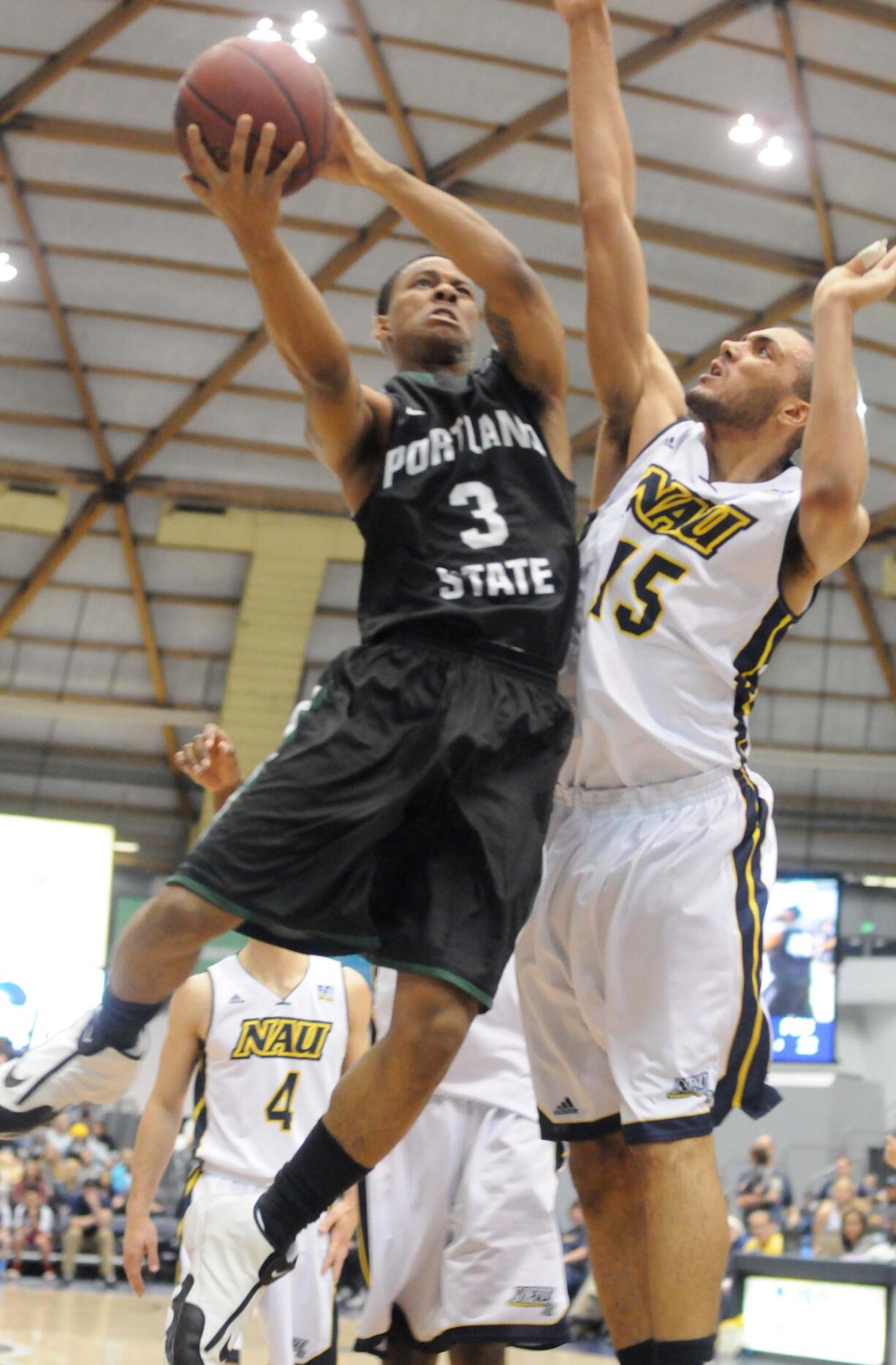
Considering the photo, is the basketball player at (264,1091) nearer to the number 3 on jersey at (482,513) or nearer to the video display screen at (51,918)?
the number 3 on jersey at (482,513)

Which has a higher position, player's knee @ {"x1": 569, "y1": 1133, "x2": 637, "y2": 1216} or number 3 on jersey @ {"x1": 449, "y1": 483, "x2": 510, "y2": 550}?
number 3 on jersey @ {"x1": 449, "y1": 483, "x2": 510, "y2": 550}

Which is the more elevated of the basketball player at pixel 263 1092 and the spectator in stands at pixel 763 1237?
the basketball player at pixel 263 1092

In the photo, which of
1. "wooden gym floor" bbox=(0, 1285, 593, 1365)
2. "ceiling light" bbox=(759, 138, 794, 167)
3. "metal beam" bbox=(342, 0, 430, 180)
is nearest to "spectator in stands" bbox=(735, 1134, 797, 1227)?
"wooden gym floor" bbox=(0, 1285, 593, 1365)

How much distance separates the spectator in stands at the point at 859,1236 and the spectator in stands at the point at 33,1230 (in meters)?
8.71

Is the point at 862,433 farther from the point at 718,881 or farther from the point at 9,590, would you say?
the point at 9,590

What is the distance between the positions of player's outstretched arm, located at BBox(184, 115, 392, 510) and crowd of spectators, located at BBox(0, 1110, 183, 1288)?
1457 centimetres

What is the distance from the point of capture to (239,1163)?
5637 mm

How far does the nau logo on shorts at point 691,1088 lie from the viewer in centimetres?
345

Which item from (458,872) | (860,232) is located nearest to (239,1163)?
(458,872)

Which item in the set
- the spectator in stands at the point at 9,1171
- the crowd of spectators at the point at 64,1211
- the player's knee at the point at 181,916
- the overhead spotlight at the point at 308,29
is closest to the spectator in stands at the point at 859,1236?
the crowd of spectators at the point at 64,1211

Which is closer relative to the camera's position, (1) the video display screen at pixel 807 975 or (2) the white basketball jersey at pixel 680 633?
(2) the white basketball jersey at pixel 680 633

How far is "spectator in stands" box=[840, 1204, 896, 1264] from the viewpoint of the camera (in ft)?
43.2

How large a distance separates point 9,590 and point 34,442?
278cm

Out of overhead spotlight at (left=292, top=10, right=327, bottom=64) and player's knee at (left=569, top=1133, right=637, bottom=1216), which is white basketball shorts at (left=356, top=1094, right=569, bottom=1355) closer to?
player's knee at (left=569, top=1133, right=637, bottom=1216)
